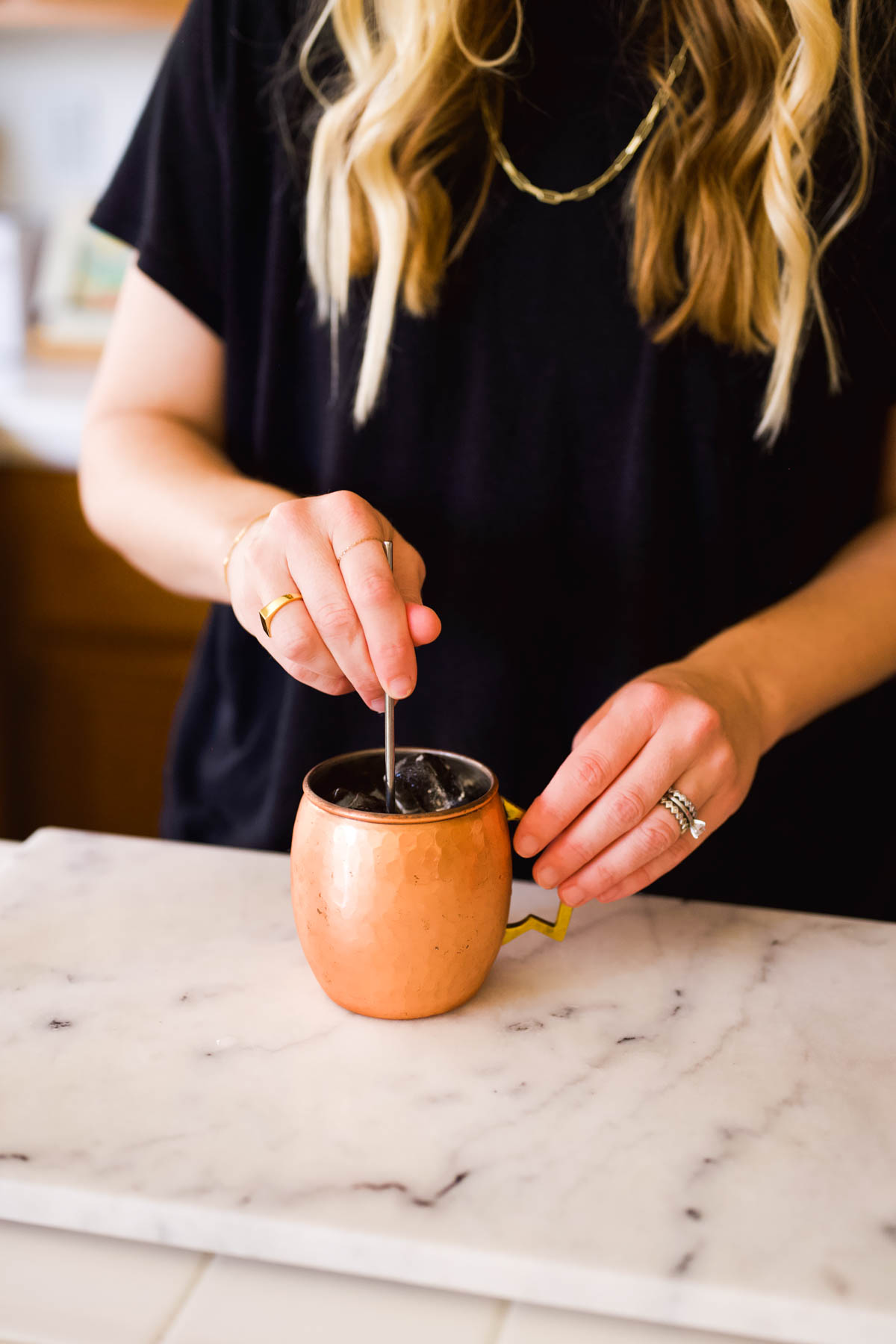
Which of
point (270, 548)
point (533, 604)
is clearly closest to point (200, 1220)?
point (270, 548)

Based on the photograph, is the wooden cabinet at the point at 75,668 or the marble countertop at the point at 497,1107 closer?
the marble countertop at the point at 497,1107

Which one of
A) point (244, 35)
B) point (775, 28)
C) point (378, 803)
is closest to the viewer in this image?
point (378, 803)

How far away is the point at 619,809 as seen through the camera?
643mm

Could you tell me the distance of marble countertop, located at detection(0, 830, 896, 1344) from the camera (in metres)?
0.46

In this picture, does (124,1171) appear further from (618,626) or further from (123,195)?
(123,195)

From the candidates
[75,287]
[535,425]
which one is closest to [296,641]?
[535,425]

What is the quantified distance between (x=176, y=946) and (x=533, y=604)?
0.42 metres

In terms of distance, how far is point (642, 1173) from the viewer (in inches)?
19.6

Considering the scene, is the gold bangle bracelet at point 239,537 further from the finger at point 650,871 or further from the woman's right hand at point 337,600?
the finger at point 650,871

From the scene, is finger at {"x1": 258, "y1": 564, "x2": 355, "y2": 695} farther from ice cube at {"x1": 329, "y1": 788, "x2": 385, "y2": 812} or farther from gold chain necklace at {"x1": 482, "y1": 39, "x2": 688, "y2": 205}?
gold chain necklace at {"x1": 482, "y1": 39, "x2": 688, "y2": 205}

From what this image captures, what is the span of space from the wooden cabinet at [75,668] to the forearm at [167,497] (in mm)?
731

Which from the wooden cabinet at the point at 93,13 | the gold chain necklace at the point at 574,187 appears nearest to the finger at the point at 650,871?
Result: the gold chain necklace at the point at 574,187

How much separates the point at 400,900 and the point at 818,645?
0.40 m

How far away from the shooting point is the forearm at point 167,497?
809mm
